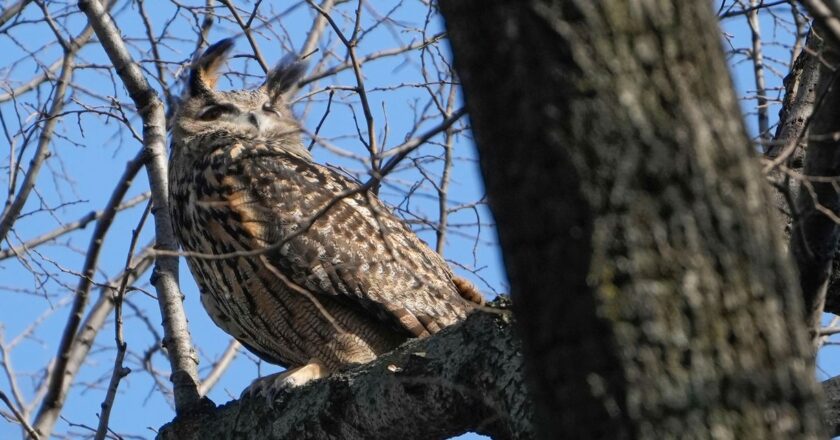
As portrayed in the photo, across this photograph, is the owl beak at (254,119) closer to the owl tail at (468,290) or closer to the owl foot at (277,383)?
the owl tail at (468,290)

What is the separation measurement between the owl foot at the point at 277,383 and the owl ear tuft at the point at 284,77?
1922 millimetres

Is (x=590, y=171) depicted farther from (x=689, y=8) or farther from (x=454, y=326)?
(x=454, y=326)

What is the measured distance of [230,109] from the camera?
5477mm

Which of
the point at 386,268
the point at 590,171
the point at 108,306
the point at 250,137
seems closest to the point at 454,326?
the point at 386,268

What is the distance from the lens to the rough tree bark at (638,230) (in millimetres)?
1566

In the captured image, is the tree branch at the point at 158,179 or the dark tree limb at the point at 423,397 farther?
the tree branch at the point at 158,179

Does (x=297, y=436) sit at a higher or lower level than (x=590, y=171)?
higher

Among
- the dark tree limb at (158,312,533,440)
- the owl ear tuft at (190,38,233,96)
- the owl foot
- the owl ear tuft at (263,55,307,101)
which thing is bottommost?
the dark tree limb at (158,312,533,440)

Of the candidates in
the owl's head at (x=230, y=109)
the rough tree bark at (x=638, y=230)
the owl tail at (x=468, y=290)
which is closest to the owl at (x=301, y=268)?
the owl tail at (x=468, y=290)

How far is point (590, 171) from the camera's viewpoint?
1593 mm

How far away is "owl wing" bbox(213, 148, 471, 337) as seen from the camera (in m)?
4.42

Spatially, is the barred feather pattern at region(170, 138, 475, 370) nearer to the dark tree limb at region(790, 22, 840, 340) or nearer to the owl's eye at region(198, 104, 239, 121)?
the owl's eye at region(198, 104, 239, 121)

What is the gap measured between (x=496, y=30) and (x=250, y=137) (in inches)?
150

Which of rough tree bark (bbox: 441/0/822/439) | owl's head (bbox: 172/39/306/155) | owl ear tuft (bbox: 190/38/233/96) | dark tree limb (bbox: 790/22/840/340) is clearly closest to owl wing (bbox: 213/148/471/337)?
owl's head (bbox: 172/39/306/155)
